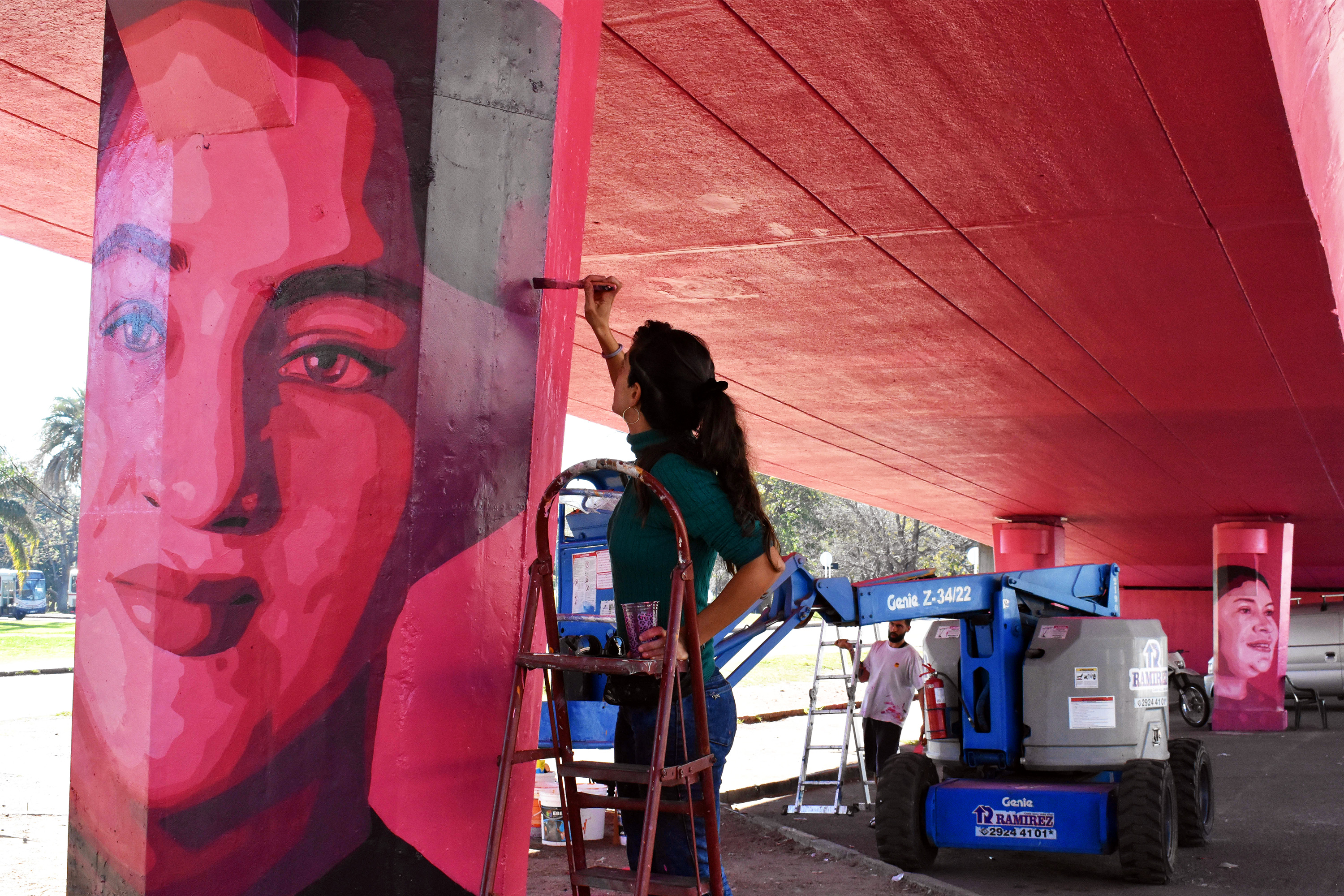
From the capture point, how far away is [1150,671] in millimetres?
9648

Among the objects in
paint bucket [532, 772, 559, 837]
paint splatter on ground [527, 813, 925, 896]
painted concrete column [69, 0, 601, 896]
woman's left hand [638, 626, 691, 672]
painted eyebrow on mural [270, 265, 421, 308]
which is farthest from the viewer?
paint bucket [532, 772, 559, 837]

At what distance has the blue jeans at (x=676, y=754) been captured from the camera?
3.22m

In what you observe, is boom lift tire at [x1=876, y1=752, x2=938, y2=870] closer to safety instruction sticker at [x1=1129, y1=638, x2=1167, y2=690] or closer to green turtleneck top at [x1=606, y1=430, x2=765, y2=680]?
safety instruction sticker at [x1=1129, y1=638, x2=1167, y2=690]

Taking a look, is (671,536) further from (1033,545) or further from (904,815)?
(1033,545)

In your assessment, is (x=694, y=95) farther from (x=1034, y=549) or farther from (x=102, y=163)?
(x=1034, y=549)

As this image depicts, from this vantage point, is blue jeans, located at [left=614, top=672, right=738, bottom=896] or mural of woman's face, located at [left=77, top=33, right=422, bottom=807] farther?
mural of woman's face, located at [left=77, top=33, right=422, bottom=807]

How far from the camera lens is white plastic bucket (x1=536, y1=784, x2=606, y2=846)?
9.32 m

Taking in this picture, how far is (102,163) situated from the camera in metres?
3.78

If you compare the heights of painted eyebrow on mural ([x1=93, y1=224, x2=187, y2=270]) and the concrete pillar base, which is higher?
painted eyebrow on mural ([x1=93, y1=224, x2=187, y2=270])

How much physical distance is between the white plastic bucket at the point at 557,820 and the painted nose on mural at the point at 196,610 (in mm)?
6072

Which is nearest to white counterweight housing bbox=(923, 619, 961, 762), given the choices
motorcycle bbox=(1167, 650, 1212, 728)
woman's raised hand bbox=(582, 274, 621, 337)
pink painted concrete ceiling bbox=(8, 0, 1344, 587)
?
pink painted concrete ceiling bbox=(8, 0, 1344, 587)

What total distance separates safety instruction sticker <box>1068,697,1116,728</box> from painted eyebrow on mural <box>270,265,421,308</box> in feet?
24.9

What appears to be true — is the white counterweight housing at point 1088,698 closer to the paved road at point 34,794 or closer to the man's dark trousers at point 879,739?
the man's dark trousers at point 879,739

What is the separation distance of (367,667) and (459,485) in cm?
60
